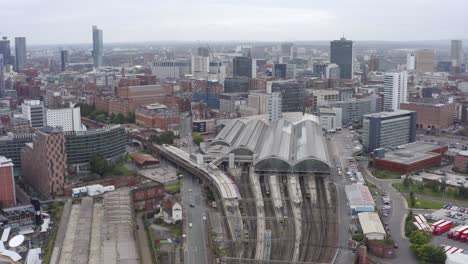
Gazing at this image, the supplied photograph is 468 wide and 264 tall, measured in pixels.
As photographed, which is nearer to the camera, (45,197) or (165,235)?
(165,235)

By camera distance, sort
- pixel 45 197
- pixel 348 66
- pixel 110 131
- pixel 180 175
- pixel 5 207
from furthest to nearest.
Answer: pixel 348 66 → pixel 110 131 → pixel 180 175 → pixel 45 197 → pixel 5 207

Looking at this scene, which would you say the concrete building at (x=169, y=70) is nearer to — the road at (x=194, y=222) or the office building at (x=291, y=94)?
the office building at (x=291, y=94)

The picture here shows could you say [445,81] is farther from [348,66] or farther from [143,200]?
[143,200]

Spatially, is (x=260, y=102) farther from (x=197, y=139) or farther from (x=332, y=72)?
(x=332, y=72)

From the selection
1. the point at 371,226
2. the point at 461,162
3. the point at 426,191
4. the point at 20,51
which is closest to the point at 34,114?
the point at 426,191

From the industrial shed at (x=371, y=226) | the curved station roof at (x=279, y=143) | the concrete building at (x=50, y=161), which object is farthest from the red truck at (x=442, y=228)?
the concrete building at (x=50, y=161)

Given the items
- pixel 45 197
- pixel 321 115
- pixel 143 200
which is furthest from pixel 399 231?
pixel 321 115

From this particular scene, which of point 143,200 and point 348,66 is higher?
point 348,66
